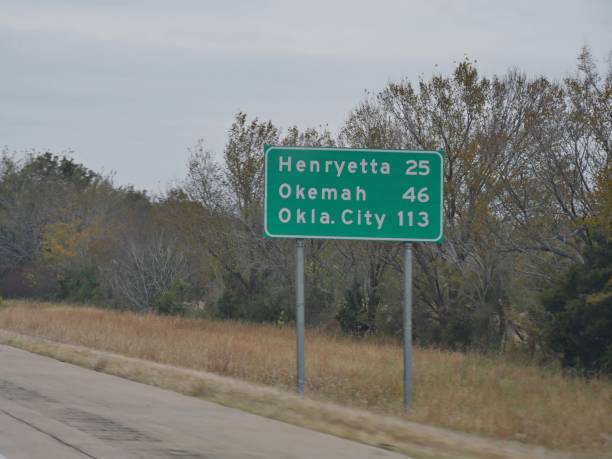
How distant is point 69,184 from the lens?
67812 millimetres

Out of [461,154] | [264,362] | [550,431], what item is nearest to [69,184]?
[461,154]

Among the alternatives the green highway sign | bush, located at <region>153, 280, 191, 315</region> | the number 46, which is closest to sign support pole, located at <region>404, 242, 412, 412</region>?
the green highway sign

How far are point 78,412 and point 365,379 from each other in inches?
257

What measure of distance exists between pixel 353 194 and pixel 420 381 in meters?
3.92

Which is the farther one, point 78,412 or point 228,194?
point 228,194

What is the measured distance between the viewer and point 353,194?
1527cm

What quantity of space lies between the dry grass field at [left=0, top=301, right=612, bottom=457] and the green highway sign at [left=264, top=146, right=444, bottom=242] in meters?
2.69

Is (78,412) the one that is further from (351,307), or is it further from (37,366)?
(351,307)

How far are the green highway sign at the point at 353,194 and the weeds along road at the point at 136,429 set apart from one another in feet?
11.6

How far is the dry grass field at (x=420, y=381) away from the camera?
11.9 m

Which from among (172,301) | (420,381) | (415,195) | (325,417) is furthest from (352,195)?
(172,301)

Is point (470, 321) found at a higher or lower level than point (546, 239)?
lower

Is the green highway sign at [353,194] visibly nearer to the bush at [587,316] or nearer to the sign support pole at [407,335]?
the sign support pole at [407,335]

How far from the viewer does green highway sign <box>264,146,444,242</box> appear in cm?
1507
